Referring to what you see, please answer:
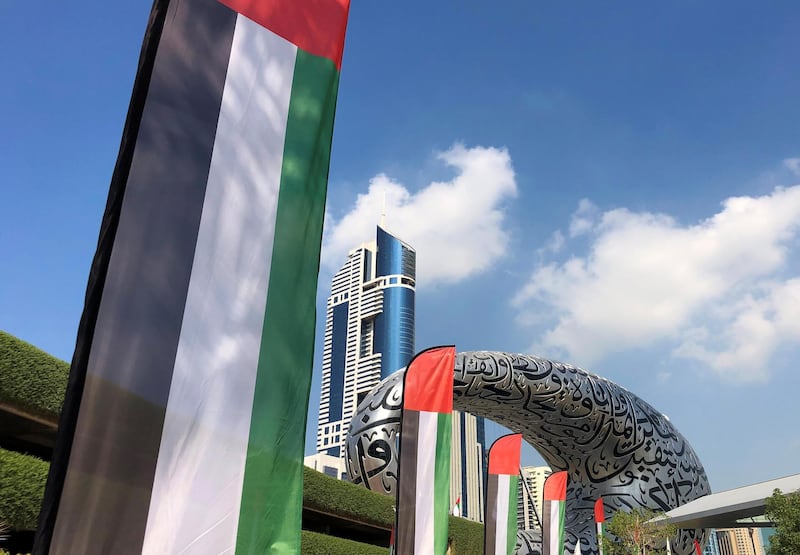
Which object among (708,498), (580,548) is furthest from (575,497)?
(708,498)

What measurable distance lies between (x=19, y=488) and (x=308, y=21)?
31.3 feet

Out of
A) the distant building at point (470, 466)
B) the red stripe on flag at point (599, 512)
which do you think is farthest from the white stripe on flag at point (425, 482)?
the distant building at point (470, 466)

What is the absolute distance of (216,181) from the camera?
2.40 m

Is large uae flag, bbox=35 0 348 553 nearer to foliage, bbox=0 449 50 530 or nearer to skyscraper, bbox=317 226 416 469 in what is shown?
foliage, bbox=0 449 50 530

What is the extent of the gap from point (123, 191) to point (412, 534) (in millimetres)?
5445

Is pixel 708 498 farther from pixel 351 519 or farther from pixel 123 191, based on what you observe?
pixel 123 191

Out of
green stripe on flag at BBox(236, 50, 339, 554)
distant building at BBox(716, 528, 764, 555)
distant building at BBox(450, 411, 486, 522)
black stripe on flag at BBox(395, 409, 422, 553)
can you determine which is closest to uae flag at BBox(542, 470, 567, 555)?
black stripe on flag at BBox(395, 409, 422, 553)

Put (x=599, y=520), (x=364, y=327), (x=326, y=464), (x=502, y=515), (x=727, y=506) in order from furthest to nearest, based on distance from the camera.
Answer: (x=364, y=327) → (x=326, y=464) → (x=727, y=506) → (x=599, y=520) → (x=502, y=515)

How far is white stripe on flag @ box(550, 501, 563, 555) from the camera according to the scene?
15055 mm

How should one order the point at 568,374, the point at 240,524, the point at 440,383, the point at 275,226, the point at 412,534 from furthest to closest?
1. the point at 568,374
2. the point at 440,383
3. the point at 412,534
4. the point at 275,226
5. the point at 240,524

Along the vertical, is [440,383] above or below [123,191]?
above

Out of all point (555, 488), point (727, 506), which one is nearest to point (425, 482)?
point (555, 488)

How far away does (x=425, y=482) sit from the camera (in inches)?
275

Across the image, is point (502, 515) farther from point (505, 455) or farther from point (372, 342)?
point (372, 342)
